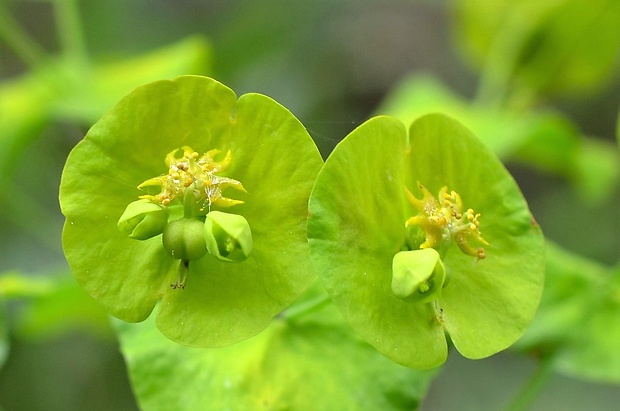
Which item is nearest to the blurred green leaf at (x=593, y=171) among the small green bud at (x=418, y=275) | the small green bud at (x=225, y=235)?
the small green bud at (x=418, y=275)

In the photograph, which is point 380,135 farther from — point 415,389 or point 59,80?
point 59,80

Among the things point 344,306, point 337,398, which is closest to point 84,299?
point 337,398

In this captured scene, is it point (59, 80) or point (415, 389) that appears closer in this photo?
point (415, 389)

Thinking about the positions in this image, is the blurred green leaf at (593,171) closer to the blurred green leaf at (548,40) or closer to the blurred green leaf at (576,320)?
the blurred green leaf at (548,40)

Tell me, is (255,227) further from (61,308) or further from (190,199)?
(61,308)

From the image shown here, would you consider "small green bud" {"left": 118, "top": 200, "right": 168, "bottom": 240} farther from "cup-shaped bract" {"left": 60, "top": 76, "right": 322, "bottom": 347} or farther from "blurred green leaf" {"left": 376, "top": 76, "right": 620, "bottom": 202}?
"blurred green leaf" {"left": 376, "top": 76, "right": 620, "bottom": 202}

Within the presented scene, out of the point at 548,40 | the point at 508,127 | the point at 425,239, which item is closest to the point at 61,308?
the point at 425,239

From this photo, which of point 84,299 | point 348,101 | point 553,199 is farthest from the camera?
point 348,101
